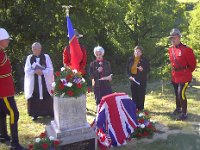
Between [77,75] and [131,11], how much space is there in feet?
40.6

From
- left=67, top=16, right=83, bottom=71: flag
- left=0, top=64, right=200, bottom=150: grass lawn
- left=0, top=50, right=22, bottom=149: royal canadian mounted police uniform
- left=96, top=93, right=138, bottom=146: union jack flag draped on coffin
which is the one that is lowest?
left=0, top=64, right=200, bottom=150: grass lawn

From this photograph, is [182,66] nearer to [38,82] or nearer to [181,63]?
[181,63]

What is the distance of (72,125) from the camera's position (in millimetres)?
6215

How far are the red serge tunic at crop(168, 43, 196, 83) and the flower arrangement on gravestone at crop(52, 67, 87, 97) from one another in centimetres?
270

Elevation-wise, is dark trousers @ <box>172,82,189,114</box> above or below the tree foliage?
below

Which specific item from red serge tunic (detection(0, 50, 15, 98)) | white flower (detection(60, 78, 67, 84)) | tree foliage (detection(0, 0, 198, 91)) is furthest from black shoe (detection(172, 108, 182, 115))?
tree foliage (detection(0, 0, 198, 91))

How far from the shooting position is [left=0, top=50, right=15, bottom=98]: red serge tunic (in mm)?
6258

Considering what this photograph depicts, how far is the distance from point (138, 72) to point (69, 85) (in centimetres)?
288

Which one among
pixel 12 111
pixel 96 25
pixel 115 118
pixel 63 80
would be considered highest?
pixel 96 25

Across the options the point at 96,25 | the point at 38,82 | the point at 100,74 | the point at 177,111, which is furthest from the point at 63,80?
the point at 96,25

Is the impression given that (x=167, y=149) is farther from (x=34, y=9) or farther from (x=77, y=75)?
(x=34, y=9)

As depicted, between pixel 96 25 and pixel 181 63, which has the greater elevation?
pixel 96 25

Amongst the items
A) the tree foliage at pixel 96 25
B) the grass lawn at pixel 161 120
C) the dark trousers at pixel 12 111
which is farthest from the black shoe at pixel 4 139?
the tree foliage at pixel 96 25

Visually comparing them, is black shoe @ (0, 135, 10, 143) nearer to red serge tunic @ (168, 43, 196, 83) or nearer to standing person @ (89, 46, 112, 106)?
standing person @ (89, 46, 112, 106)
